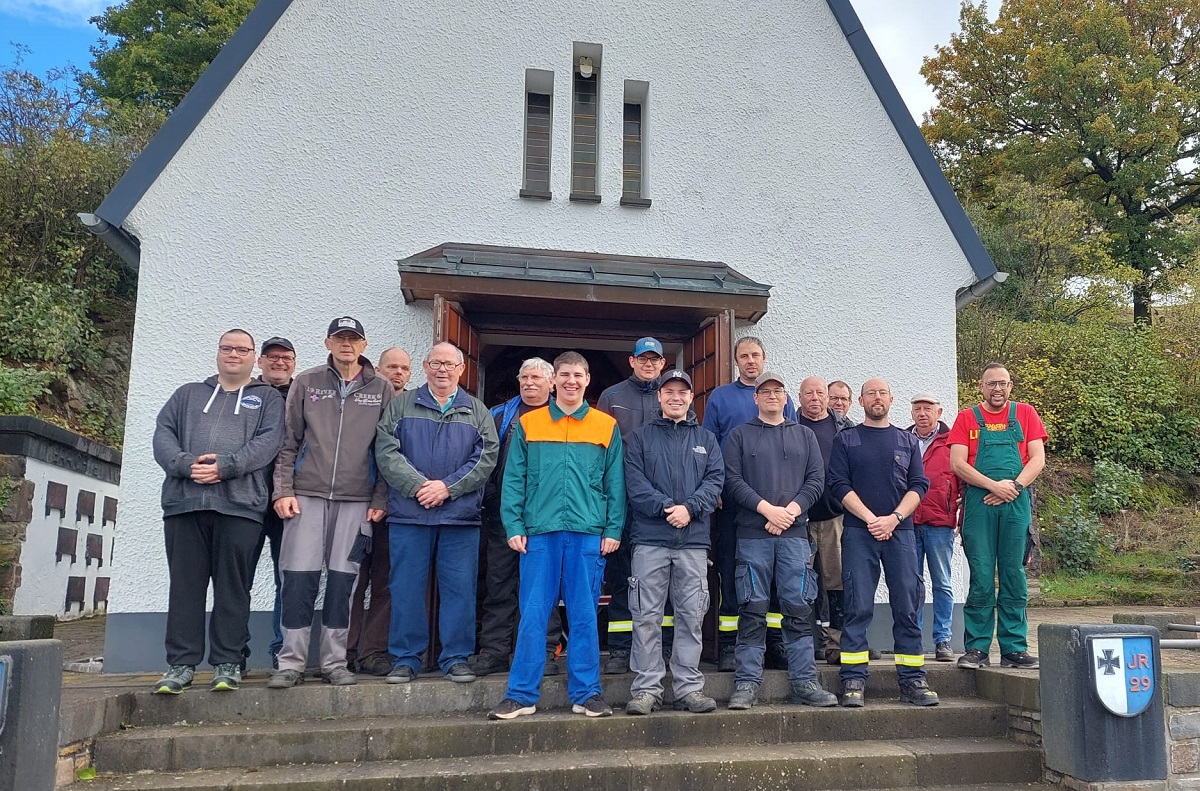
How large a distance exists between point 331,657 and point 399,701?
447 millimetres

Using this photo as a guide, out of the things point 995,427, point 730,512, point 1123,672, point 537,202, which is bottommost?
point 1123,672

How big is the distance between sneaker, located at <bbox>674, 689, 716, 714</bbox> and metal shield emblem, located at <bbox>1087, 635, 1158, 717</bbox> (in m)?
1.87

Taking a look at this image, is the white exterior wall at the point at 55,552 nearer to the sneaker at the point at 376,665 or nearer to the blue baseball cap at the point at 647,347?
the sneaker at the point at 376,665

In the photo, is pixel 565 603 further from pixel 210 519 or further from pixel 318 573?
pixel 210 519

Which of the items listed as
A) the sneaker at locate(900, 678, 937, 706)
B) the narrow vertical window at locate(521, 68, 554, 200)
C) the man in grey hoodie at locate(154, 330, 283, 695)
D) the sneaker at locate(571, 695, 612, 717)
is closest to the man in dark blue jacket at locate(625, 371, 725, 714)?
the sneaker at locate(571, 695, 612, 717)

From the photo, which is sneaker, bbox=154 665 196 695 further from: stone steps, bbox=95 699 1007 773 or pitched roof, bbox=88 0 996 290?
pitched roof, bbox=88 0 996 290

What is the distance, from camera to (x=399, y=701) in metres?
4.40

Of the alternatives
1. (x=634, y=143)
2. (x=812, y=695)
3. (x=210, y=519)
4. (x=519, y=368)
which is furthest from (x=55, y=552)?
(x=812, y=695)

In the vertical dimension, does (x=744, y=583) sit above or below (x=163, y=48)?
below

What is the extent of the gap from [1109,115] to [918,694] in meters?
21.6

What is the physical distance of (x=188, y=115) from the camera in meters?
6.03

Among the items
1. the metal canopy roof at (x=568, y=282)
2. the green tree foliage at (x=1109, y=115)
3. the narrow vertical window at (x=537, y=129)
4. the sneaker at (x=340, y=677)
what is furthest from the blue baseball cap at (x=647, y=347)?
the green tree foliage at (x=1109, y=115)

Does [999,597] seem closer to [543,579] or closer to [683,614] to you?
[683,614]

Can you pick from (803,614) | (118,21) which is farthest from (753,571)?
(118,21)
